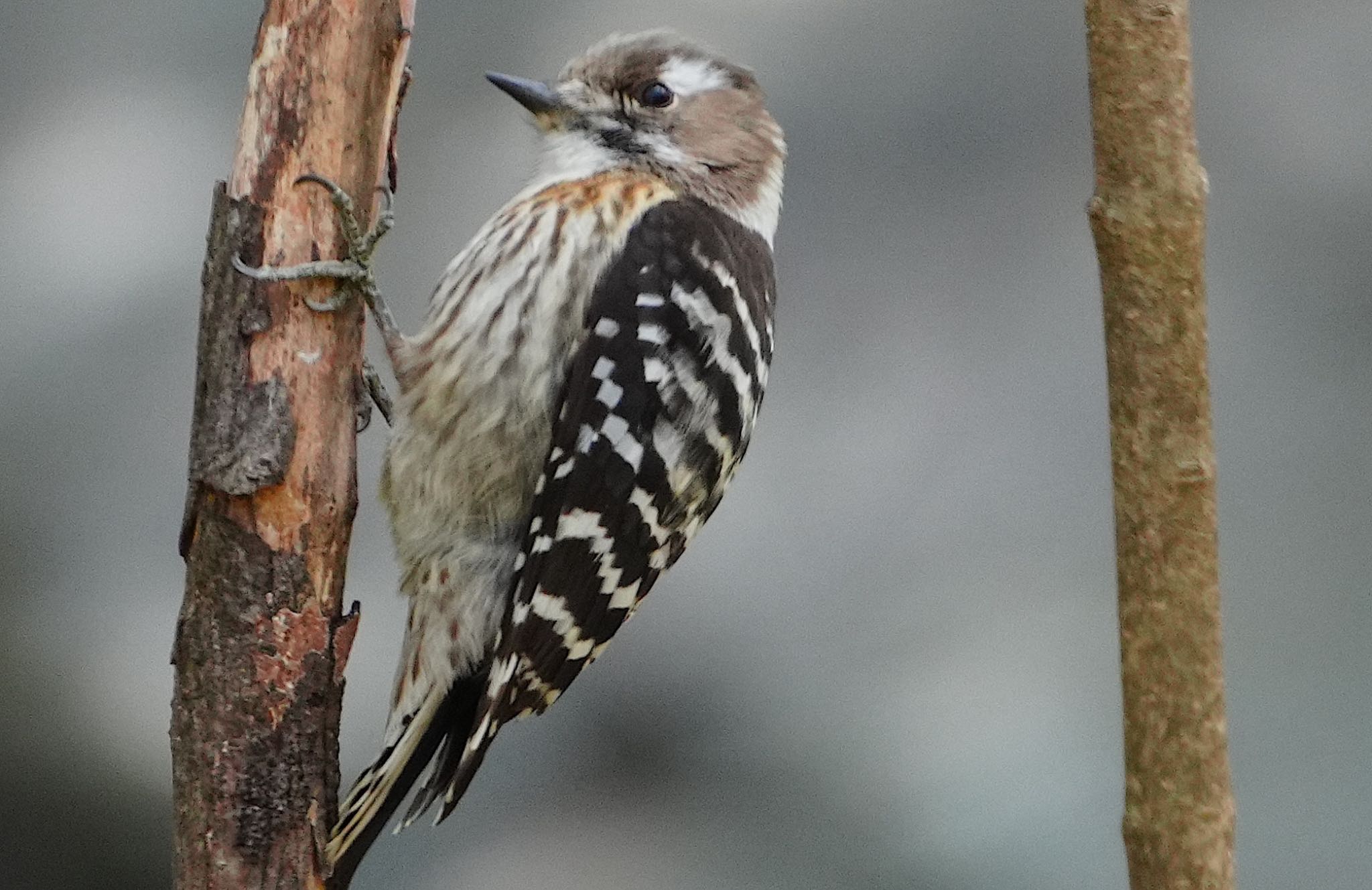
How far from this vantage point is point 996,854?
2420 millimetres

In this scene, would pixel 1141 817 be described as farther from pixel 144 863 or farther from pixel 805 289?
pixel 144 863

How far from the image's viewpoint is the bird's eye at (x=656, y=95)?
207 cm

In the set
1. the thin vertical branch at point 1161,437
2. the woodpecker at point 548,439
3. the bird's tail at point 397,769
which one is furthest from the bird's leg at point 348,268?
the thin vertical branch at point 1161,437

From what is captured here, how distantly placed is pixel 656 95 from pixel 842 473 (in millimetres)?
749

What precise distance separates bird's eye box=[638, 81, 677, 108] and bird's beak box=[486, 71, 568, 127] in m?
0.11

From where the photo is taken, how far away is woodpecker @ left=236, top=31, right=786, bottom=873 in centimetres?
178

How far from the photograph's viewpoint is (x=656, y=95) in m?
2.08

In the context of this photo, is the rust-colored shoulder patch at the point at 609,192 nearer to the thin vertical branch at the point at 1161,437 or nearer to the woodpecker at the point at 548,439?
the woodpecker at the point at 548,439

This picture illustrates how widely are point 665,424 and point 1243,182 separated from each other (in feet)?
4.20

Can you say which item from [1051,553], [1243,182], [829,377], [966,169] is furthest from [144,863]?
[1243,182]

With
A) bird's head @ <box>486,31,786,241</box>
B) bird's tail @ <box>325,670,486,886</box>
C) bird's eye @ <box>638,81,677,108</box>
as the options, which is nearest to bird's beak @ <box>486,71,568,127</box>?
bird's head @ <box>486,31,786,241</box>

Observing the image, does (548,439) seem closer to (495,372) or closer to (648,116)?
(495,372)

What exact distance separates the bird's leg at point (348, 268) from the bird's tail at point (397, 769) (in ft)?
1.38

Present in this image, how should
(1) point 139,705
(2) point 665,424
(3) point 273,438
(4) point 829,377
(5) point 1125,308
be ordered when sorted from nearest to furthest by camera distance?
(5) point 1125,308
(3) point 273,438
(2) point 665,424
(1) point 139,705
(4) point 829,377
